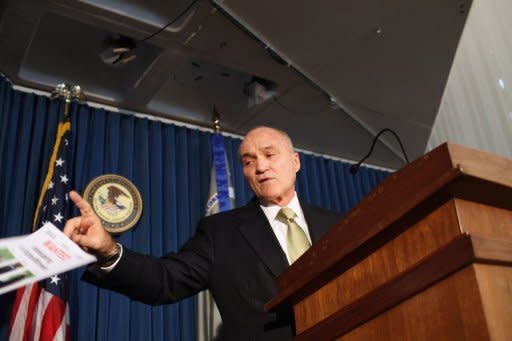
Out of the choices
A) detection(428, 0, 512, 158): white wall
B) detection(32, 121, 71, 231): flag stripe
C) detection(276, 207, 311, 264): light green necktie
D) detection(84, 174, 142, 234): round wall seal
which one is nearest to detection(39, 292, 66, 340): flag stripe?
detection(32, 121, 71, 231): flag stripe

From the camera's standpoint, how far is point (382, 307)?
2.26 feet

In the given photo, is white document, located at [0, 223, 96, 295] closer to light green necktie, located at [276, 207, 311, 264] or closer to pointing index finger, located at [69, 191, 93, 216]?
pointing index finger, located at [69, 191, 93, 216]

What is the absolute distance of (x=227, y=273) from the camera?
1534 millimetres

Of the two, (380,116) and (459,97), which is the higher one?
Answer: (380,116)

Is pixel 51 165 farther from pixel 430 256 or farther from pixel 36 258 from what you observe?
pixel 430 256

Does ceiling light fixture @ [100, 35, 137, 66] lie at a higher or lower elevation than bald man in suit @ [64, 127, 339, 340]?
higher

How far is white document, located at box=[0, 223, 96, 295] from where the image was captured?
0.85 m

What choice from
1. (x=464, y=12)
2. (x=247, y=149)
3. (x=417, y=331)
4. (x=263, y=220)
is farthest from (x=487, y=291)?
(x=464, y=12)

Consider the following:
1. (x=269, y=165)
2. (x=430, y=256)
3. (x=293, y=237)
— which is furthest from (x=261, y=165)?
(x=430, y=256)

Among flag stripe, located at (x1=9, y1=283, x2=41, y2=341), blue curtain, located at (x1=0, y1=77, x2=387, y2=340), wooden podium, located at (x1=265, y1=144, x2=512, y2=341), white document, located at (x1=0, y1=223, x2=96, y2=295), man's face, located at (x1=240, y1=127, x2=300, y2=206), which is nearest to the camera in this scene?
wooden podium, located at (x1=265, y1=144, x2=512, y2=341)

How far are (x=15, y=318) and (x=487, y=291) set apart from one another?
2.51m

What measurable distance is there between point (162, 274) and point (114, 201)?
6.42 feet

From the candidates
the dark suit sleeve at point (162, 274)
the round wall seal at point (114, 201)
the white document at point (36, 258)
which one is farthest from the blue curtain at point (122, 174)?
the white document at point (36, 258)

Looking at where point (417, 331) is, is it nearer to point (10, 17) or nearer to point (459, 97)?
point (459, 97)
